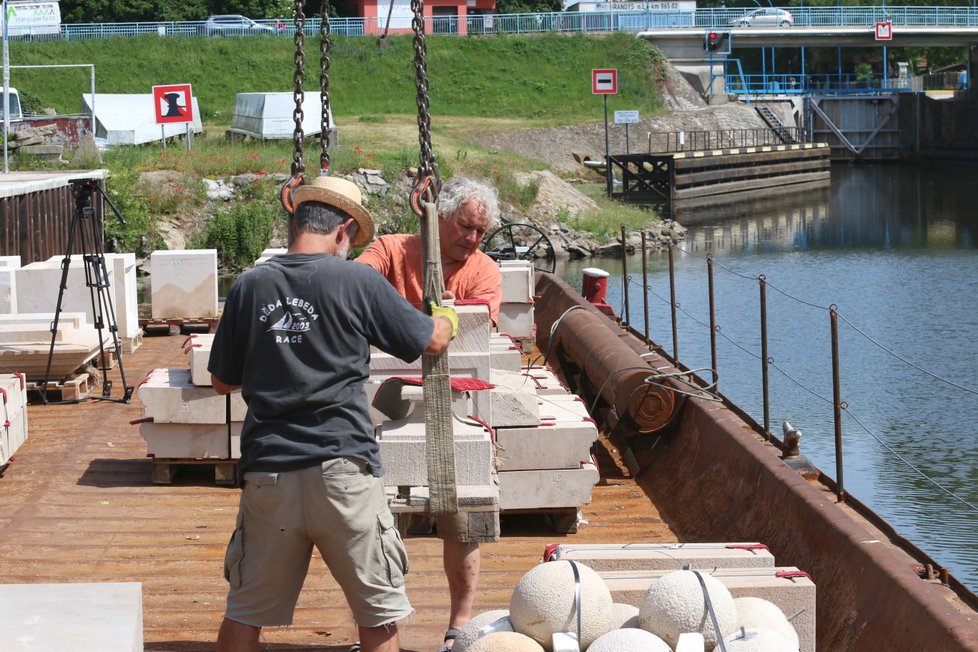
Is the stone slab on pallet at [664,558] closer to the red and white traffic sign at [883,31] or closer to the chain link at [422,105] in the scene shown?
the chain link at [422,105]

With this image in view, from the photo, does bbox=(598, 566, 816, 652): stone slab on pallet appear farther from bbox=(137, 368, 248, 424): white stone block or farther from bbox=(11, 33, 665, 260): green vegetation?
bbox=(11, 33, 665, 260): green vegetation

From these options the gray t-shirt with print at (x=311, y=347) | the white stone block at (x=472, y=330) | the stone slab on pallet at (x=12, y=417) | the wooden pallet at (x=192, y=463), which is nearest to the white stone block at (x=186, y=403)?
the wooden pallet at (x=192, y=463)

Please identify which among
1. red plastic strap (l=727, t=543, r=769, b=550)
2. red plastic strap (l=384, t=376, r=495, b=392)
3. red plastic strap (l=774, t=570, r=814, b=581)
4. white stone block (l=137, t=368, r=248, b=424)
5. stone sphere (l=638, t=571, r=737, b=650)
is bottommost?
red plastic strap (l=727, t=543, r=769, b=550)

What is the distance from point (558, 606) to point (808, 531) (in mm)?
2177

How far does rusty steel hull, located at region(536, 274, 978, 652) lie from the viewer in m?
4.97

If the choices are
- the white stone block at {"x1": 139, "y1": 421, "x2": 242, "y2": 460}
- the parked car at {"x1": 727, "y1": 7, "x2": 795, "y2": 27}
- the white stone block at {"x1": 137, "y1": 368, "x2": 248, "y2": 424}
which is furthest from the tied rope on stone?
the parked car at {"x1": 727, "y1": 7, "x2": 795, "y2": 27}

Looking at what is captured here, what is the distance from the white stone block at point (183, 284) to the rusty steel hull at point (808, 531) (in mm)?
7393

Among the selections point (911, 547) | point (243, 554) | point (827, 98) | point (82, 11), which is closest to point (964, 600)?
point (911, 547)

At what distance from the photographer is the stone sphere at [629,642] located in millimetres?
4242

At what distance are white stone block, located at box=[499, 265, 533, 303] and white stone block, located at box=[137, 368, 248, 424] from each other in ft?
17.2

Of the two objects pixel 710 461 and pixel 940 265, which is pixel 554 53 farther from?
pixel 710 461

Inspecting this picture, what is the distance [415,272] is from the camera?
7480 millimetres

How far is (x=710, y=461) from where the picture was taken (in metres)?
8.28

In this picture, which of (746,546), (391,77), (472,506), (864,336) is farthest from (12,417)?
(391,77)
